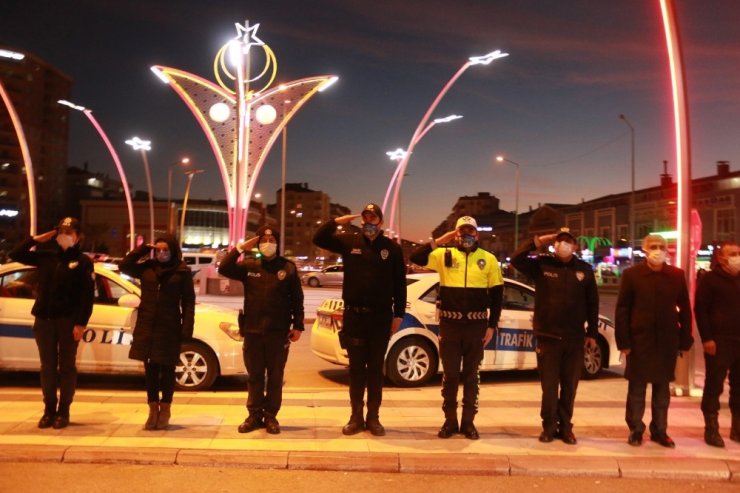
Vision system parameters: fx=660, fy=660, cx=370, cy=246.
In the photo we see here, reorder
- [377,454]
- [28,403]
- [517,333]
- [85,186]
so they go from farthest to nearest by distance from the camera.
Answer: [85,186] → [517,333] → [28,403] → [377,454]

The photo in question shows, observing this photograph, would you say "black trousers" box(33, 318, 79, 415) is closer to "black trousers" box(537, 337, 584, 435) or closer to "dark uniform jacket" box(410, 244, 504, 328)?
"dark uniform jacket" box(410, 244, 504, 328)

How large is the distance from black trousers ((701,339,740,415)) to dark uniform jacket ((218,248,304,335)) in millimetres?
3735

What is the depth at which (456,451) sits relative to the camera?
5594mm

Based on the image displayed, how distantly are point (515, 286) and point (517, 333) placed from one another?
0.75m

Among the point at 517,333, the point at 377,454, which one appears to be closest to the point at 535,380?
the point at 517,333

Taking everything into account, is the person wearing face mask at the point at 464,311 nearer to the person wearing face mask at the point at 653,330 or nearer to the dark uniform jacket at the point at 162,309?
the person wearing face mask at the point at 653,330

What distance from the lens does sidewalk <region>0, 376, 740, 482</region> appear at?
5.33m

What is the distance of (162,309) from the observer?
19.7 ft

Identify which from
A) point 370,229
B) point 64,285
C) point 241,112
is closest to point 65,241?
point 64,285

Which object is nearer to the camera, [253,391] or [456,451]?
[456,451]

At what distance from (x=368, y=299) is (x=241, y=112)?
18.9 metres

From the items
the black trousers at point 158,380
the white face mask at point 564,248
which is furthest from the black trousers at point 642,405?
the black trousers at point 158,380

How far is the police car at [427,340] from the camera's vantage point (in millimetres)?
8695

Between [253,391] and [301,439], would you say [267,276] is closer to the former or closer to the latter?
[253,391]
